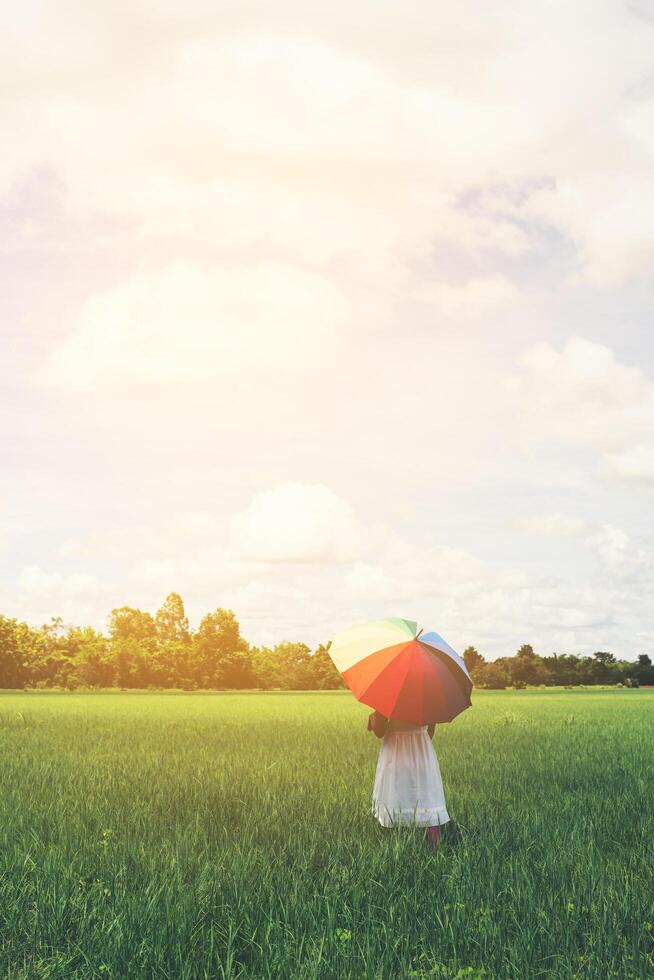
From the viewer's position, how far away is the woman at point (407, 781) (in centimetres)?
671

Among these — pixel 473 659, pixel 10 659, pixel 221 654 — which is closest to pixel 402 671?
pixel 10 659

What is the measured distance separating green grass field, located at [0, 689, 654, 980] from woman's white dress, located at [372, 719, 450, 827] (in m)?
0.18

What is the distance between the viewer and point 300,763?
12.0 m

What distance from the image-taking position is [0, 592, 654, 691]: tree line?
231ft

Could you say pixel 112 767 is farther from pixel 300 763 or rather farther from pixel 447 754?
pixel 447 754

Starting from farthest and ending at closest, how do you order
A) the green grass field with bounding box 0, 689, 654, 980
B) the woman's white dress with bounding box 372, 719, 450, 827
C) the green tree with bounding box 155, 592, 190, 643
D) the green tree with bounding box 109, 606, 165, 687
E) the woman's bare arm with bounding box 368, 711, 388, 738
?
the green tree with bounding box 155, 592, 190, 643
the green tree with bounding box 109, 606, 165, 687
the woman's bare arm with bounding box 368, 711, 388, 738
the woman's white dress with bounding box 372, 719, 450, 827
the green grass field with bounding box 0, 689, 654, 980

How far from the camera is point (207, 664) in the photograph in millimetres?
81750

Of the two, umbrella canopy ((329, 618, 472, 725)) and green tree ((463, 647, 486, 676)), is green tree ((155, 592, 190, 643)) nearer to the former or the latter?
green tree ((463, 647, 486, 676))

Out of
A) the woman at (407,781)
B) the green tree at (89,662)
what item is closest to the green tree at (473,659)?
the green tree at (89,662)

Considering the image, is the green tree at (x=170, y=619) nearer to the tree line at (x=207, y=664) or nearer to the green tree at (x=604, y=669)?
the tree line at (x=207, y=664)

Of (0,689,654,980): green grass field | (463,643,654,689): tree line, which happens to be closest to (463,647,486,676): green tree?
(463,643,654,689): tree line

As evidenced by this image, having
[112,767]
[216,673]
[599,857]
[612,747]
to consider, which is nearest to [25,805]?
[112,767]

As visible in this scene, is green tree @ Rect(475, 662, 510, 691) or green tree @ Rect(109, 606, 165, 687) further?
green tree @ Rect(475, 662, 510, 691)

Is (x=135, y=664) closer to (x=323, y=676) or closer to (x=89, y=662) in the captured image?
(x=89, y=662)
